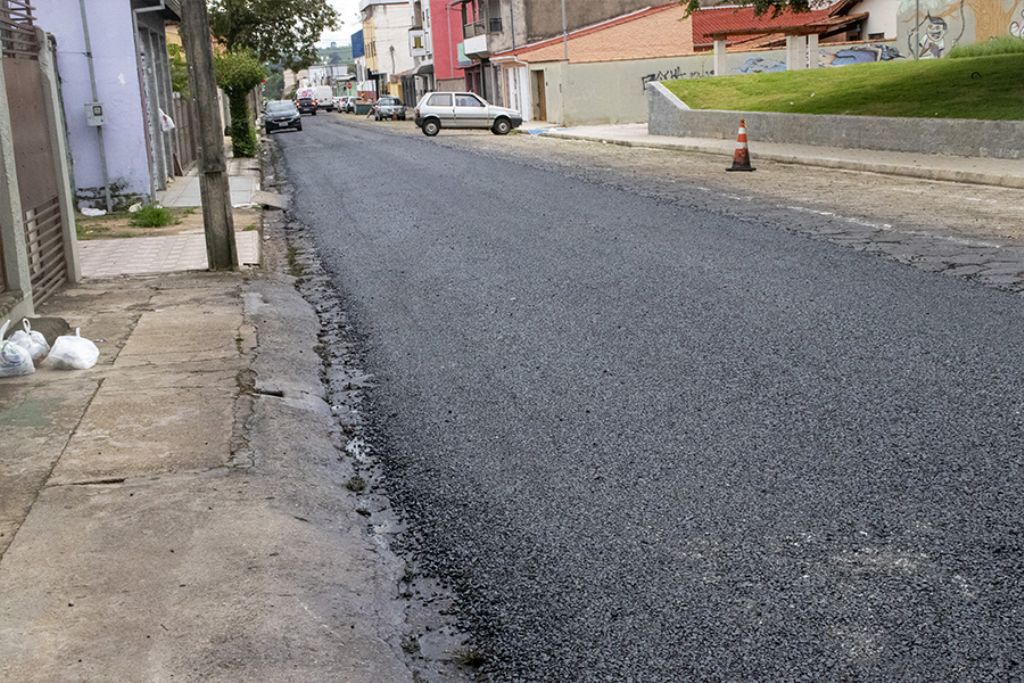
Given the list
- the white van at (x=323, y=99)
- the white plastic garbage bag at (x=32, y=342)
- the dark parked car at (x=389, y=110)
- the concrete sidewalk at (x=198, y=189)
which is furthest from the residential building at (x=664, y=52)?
the white van at (x=323, y=99)

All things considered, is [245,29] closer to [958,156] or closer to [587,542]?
[958,156]

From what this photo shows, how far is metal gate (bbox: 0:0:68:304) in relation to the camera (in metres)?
10.5

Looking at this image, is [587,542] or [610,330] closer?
[587,542]

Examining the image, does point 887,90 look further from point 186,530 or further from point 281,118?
point 281,118

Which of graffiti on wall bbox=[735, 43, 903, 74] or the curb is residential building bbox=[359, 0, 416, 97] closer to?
graffiti on wall bbox=[735, 43, 903, 74]

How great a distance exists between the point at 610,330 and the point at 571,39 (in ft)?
150

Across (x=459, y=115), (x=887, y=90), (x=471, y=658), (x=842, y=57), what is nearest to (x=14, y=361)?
(x=471, y=658)

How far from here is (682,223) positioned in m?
14.4

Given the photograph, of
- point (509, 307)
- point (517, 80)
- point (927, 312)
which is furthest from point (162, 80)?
point (517, 80)

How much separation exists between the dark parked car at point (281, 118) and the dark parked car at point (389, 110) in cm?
1353

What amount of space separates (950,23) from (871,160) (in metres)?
21.0

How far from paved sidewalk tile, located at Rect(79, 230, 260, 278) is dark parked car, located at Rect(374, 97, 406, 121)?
56317 mm

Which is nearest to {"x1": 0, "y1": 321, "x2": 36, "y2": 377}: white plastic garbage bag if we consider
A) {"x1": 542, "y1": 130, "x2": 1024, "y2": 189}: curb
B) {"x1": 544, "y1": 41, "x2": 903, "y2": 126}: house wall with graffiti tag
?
{"x1": 542, "y1": 130, "x2": 1024, "y2": 189}: curb

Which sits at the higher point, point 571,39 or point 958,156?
point 571,39
